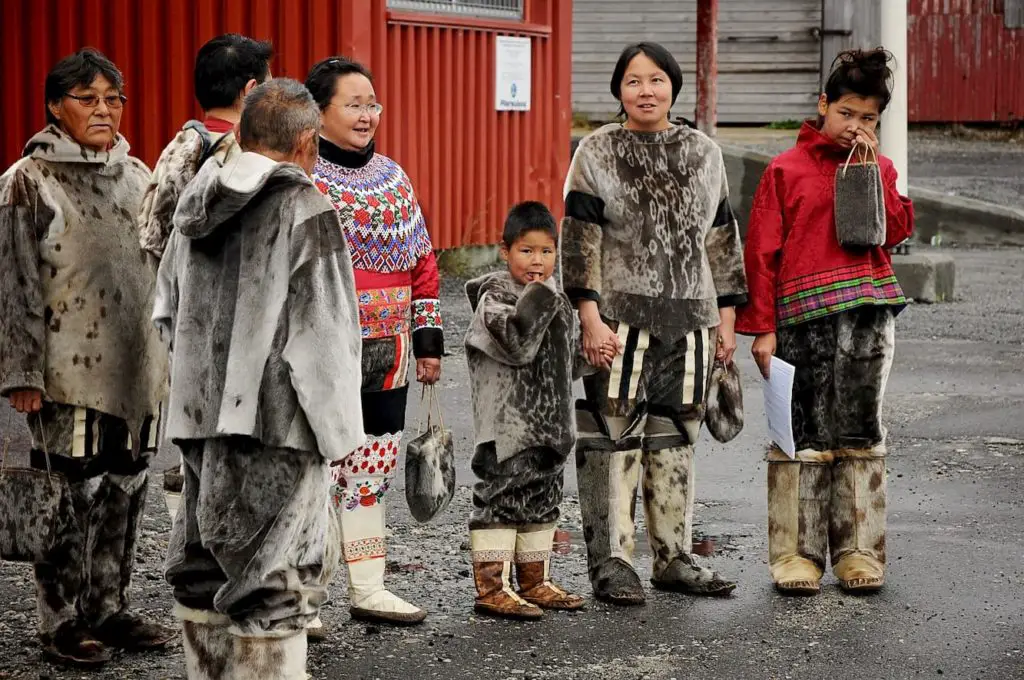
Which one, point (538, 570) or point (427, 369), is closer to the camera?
point (427, 369)

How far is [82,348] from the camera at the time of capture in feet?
16.6

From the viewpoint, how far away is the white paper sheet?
5.82 metres

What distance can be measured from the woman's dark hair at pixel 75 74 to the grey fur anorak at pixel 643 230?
5.08 ft

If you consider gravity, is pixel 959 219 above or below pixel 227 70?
below

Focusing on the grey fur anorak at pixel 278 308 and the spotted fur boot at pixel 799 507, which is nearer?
the grey fur anorak at pixel 278 308

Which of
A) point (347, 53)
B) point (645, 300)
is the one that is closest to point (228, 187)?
point (645, 300)

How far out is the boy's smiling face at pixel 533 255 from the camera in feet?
18.2

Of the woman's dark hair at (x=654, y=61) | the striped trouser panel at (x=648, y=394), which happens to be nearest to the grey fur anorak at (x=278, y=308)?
the striped trouser panel at (x=648, y=394)

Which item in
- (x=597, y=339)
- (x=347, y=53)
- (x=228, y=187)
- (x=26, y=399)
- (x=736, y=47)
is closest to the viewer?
(x=228, y=187)

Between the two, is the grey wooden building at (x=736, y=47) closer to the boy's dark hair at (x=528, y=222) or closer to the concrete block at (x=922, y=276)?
the concrete block at (x=922, y=276)

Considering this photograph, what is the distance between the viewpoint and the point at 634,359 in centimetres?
573

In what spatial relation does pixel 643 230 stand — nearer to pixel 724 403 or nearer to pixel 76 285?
pixel 724 403

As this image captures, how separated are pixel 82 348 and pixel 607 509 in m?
1.85

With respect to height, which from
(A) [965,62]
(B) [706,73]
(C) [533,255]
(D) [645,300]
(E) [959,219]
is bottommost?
(D) [645,300]
